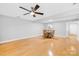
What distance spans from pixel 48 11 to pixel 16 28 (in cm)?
79

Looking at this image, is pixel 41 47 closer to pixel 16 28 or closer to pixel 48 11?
pixel 16 28

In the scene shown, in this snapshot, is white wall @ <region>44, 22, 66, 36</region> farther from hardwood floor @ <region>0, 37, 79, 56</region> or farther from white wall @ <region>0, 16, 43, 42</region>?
white wall @ <region>0, 16, 43, 42</region>

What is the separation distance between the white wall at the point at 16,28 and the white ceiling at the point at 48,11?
0.11 m

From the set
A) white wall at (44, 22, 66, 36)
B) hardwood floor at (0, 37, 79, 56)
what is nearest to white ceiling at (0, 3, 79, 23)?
white wall at (44, 22, 66, 36)

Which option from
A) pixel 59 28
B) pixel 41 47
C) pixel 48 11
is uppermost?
pixel 48 11

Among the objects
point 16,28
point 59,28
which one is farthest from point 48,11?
point 16,28

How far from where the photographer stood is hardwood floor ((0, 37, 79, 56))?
244 centimetres

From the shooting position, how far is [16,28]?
256 cm

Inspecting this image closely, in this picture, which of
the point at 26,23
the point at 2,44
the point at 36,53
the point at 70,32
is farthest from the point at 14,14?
the point at 70,32

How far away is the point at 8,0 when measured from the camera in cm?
250

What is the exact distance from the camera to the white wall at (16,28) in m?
2.46

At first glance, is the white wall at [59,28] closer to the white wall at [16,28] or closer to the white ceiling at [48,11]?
the white ceiling at [48,11]

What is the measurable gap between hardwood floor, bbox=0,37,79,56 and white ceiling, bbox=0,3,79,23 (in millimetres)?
462

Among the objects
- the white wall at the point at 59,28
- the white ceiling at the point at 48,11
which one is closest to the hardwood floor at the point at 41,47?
the white wall at the point at 59,28
